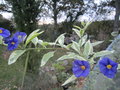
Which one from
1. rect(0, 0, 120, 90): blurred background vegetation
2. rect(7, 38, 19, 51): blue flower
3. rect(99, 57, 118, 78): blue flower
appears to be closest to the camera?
rect(99, 57, 118, 78): blue flower

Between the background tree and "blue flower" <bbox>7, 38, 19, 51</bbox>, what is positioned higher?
"blue flower" <bbox>7, 38, 19, 51</bbox>

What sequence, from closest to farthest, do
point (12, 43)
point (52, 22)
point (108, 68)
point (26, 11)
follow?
point (108, 68) → point (12, 43) → point (26, 11) → point (52, 22)

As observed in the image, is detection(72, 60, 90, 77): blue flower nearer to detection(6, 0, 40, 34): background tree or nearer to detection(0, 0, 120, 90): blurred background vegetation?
detection(0, 0, 120, 90): blurred background vegetation

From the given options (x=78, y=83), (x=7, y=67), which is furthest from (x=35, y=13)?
(x=78, y=83)

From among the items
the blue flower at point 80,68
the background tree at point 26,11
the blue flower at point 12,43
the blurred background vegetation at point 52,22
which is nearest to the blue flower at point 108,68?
the blue flower at point 80,68

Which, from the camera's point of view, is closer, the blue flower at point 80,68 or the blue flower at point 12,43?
the blue flower at point 80,68

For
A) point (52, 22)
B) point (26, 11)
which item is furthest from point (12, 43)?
point (52, 22)

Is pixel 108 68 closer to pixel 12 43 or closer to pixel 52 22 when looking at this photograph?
pixel 12 43

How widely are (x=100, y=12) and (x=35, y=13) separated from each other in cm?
818

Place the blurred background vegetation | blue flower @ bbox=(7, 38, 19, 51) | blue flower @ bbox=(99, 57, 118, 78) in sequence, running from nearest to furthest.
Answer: blue flower @ bbox=(99, 57, 118, 78), blue flower @ bbox=(7, 38, 19, 51), the blurred background vegetation

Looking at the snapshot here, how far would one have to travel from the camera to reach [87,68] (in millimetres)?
891

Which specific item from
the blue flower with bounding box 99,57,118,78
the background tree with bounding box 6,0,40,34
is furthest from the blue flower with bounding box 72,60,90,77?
the background tree with bounding box 6,0,40,34

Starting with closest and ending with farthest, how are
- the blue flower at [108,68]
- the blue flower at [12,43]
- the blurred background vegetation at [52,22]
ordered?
the blue flower at [108,68] < the blue flower at [12,43] < the blurred background vegetation at [52,22]

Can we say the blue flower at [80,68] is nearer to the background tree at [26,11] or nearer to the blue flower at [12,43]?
the blue flower at [12,43]
